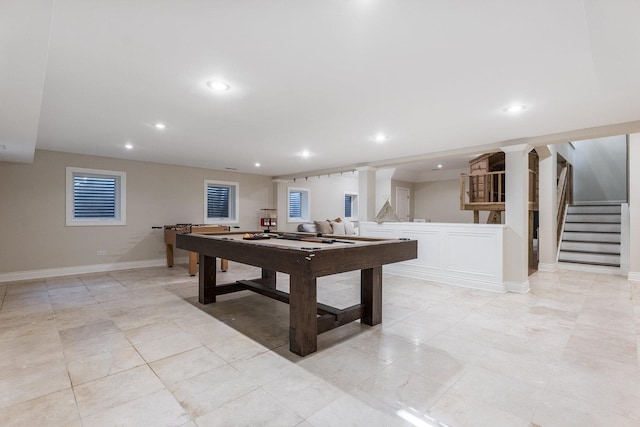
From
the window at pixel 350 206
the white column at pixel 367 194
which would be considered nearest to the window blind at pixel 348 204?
the window at pixel 350 206

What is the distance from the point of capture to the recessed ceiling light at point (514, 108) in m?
3.07

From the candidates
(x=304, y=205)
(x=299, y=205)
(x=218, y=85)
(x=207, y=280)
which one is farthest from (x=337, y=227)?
(x=218, y=85)

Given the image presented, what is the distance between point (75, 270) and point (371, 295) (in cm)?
561

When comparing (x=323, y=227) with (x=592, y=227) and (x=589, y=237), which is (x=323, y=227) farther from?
(x=592, y=227)

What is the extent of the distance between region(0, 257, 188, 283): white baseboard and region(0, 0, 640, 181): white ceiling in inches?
87.9

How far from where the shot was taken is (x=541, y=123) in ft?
12.0

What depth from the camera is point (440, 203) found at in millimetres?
10352

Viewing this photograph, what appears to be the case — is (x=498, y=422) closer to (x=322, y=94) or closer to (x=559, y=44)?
(x=559, y=44)

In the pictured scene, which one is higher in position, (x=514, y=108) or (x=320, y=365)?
(x=514, y=108)

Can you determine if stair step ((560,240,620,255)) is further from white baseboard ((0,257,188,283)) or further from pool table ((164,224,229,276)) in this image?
white baseboard ((0,257,188,283))

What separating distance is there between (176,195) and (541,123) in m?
6.65

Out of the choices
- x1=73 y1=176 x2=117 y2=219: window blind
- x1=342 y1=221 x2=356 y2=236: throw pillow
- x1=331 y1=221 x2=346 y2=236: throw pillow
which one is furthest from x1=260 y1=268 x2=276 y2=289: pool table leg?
x1=342 y1=221 x2=356 y2=236: throw pillow

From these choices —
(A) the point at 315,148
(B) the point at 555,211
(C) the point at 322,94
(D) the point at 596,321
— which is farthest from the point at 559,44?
(B) the point at 555,211

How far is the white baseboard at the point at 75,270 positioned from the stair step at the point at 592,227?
916cm
